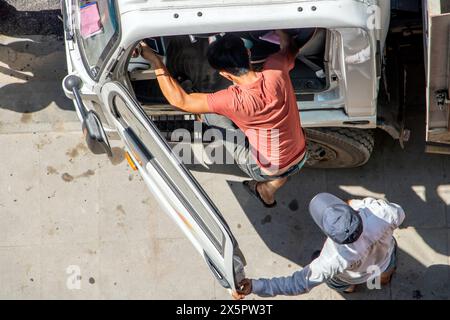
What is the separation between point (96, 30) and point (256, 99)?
3.87 feet

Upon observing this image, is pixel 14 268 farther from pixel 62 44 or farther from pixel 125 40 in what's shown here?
pixel 125 40

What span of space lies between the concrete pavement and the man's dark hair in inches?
60.5

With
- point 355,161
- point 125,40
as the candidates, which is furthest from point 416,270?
point 125,40

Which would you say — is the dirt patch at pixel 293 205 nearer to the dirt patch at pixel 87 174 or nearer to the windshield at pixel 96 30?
the dirt patch at pixel 87 174

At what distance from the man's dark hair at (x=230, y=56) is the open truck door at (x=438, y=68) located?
3.58 ft

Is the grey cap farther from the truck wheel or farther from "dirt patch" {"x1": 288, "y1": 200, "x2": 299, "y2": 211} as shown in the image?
"dirt patch" {"x1": 288, "y1": 200, "x2": 299, "y2": 211}

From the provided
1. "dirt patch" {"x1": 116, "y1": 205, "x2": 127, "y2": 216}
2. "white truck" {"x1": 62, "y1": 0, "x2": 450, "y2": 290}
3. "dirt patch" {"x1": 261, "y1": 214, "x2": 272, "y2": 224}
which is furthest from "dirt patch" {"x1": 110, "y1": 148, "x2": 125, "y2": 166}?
"dirt patch" {"x1": 261, "y1": 214, "x2": 272, "y2": 224}

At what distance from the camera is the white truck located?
392 cm

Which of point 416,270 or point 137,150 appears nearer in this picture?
point 137,150

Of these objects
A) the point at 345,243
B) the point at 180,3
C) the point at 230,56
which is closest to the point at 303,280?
the point at 345,243

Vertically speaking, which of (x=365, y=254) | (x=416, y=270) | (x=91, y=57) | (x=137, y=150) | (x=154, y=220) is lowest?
(x=416, y=270)

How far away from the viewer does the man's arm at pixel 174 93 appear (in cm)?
433

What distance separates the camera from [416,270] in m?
5.23

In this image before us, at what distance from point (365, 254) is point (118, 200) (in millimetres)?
2188
